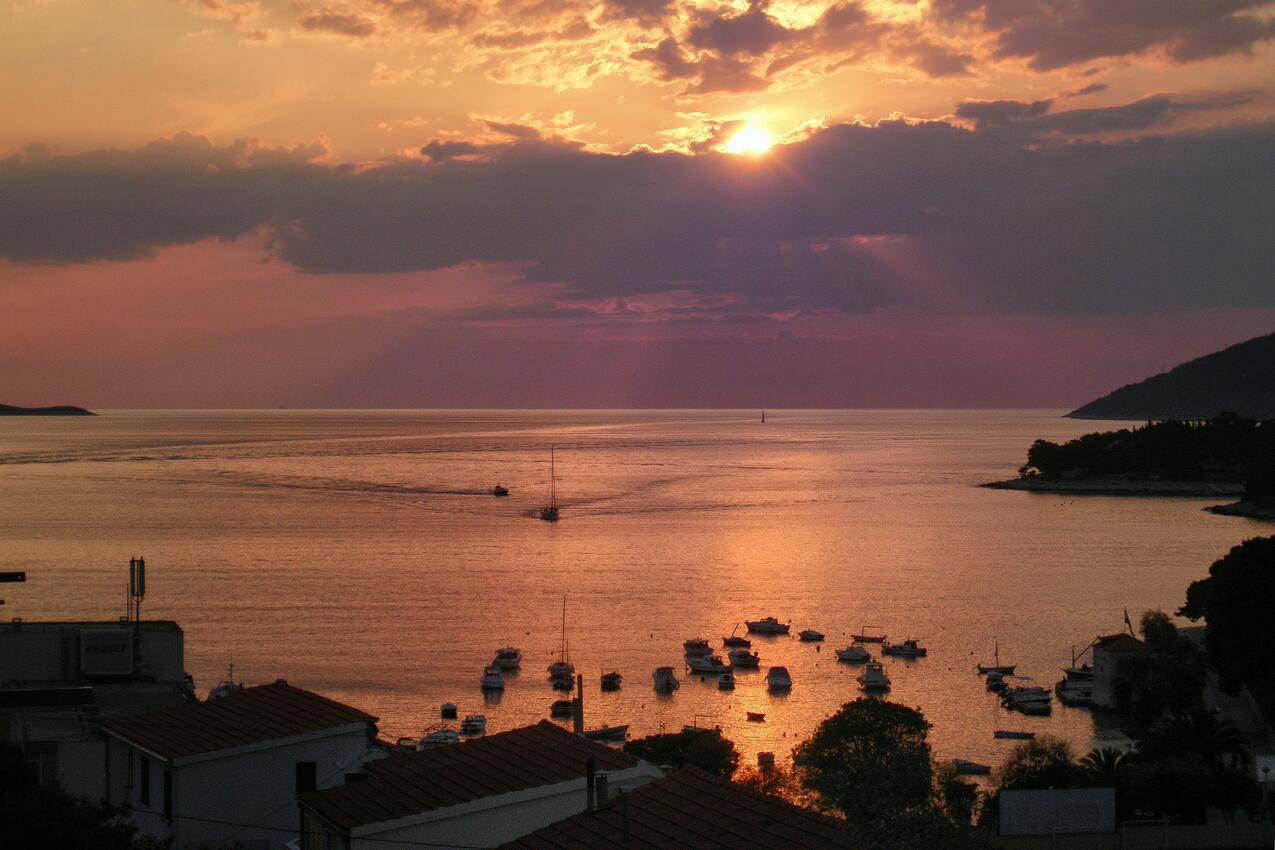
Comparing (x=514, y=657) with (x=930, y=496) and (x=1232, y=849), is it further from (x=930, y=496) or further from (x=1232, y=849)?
(x=930, y=496)

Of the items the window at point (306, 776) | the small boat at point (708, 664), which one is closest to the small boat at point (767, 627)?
the small boat at point (708, 664)

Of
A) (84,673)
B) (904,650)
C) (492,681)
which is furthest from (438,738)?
(904,650)

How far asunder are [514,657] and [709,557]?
35569 millimetres

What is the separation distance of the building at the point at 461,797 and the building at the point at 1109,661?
31.8 m

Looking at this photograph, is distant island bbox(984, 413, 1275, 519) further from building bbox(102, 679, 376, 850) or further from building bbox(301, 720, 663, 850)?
building bbox(301, 720, 663, 850)

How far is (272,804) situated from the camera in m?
13.3

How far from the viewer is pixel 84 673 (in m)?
19.2

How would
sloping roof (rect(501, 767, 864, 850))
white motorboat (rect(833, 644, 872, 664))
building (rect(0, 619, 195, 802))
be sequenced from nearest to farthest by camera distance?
1. sloping roof (rect(501, 767, 864, 850))
2. building (rect(0, 619, 195, 802))
3. white motorboat (rect(833, 644, 872, 664))

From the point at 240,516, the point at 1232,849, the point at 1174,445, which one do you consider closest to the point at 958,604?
the point at 1232,849

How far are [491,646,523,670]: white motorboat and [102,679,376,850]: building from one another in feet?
111

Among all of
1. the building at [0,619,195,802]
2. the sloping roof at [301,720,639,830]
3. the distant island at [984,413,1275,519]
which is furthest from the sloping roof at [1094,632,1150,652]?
the distant island at [984,413,1275,519]

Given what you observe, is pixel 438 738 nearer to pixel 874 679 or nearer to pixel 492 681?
pixel 492 681

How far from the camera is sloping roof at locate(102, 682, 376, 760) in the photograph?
13.3m

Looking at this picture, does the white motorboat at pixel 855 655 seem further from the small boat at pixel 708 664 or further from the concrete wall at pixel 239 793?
the concrete wall at pixel 239 793
